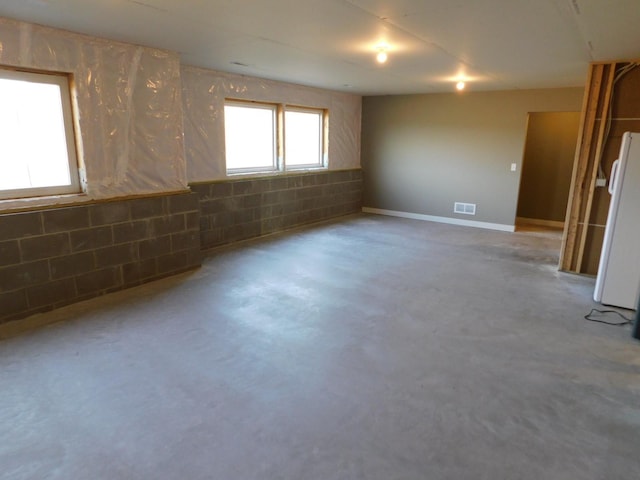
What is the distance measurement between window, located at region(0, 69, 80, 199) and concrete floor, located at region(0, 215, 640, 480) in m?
1.17

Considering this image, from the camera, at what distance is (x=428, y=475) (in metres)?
1.84

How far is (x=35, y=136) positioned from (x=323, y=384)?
3289mm

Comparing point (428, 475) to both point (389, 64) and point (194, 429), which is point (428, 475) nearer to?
point (194, 429)

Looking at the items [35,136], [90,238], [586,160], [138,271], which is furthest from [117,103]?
[586,160]

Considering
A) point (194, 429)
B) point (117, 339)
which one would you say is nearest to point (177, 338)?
point (117, 339)

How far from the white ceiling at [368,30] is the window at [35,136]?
1.83 ft

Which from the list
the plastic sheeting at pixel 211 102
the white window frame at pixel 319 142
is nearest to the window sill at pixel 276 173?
the white window frame at pixel 319 142

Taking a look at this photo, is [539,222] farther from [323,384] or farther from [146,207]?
[146,207]

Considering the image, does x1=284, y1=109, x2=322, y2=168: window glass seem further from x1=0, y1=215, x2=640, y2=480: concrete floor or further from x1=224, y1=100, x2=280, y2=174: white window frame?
x1=0, y1=215, x2=640, y2=480: concrete floor

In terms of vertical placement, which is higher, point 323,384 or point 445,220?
point 445,220

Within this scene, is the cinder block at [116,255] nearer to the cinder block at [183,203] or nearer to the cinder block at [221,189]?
the cinder block at [183,203]

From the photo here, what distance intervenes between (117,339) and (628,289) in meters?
4.57

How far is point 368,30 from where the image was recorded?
10.6 ft

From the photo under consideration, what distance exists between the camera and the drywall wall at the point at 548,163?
23.2 feet
